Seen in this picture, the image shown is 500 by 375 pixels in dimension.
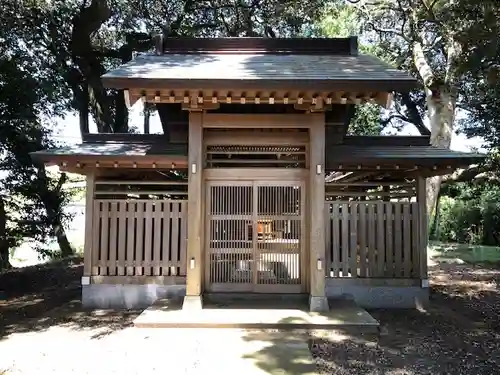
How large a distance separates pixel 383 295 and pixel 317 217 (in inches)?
82.4

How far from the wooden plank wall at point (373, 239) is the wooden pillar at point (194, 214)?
2.21 m

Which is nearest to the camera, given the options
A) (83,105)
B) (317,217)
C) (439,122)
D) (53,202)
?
(317,217)

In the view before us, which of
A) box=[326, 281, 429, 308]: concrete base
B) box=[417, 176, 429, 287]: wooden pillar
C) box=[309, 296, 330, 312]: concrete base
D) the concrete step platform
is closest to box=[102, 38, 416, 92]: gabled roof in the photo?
box=[417, 176, 429, 287]: wooden pillar

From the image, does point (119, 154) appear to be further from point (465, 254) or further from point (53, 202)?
point (465, 254)

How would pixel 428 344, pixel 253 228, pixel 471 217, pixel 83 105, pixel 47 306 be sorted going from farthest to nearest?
pixel 471 217
pixel 83 105
pixel 47 306
pixel 253 228
pixel 428 344

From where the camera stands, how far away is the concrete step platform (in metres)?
5.62

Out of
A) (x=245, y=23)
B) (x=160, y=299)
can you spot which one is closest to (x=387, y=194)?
(x=160, y=299)

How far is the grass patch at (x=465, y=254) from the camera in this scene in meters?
13.0

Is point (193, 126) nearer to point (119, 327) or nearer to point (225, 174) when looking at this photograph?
point (225, 174)

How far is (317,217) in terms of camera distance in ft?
20.2

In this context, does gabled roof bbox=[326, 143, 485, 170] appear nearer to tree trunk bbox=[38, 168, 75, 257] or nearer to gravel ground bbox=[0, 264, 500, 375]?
gravel ground bbox=[0, 264, 500, 375]

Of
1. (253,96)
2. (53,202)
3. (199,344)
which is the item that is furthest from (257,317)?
(53,202)

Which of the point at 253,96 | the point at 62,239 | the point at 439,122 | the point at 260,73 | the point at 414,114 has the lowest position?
the point at 62,239

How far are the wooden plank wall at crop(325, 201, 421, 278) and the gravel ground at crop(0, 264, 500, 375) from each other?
2.35 feet
